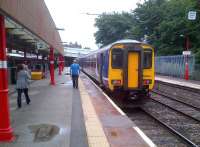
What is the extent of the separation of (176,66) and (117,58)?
78.1 ft

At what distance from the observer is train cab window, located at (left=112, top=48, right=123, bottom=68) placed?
54.0ft

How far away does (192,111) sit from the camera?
16.2 meters

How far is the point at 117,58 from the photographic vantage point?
1658cm

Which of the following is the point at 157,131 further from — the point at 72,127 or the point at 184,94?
the point at 184,94

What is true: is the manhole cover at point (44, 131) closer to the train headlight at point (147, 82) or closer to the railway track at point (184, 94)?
the train headlight at point (147, 82)

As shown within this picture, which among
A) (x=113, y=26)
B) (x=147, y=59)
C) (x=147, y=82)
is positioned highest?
(x=113, y=26)

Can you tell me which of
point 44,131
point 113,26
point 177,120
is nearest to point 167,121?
point 177,120

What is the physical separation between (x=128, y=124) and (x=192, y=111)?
6.50 meters

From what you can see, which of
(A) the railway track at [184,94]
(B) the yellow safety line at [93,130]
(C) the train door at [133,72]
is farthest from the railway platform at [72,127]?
(A) the railway track at [184,94]

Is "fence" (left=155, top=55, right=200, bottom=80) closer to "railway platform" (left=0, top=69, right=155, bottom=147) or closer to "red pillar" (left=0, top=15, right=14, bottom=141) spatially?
"railway platform" (left=0, top=69, right=155, bottom=147)

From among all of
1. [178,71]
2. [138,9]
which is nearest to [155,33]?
[138,9]

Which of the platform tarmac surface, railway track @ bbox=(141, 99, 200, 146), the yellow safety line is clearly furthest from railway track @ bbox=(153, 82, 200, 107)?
the platform tarmac surface

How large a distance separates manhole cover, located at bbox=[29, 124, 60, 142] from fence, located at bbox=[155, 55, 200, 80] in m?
26.5

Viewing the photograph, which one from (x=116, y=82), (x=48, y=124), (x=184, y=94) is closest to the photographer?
(x=48, y=124)
